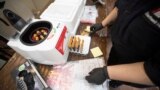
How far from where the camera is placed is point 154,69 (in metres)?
0.53

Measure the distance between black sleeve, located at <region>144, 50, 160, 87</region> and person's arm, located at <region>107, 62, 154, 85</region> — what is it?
0.08 ft

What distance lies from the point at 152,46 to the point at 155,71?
0.11 m

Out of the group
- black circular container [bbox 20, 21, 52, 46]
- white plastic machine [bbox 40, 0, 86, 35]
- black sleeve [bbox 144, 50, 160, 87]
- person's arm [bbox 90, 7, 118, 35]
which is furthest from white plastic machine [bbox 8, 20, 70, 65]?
black sleeve [bbox 144, 50, 160, 87]

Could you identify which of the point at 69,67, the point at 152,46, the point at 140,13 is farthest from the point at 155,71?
the point at 69,67

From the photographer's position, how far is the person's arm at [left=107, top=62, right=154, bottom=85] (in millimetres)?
587

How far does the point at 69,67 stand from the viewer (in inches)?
32.8

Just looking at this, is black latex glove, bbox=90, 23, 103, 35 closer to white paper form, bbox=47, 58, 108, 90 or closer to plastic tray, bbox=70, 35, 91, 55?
plastic tray, bbox=70, 35, 91, 55

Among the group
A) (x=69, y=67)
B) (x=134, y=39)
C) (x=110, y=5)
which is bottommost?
(x=110, y=5)

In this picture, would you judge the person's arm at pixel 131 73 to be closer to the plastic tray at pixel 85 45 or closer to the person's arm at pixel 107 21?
the plastic tray at pixel 85 45

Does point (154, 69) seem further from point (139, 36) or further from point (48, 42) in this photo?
point (48, 42)

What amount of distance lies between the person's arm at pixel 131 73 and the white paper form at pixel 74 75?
11 centimetres

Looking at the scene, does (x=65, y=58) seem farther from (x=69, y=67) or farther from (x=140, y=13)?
(x=140, y=13)

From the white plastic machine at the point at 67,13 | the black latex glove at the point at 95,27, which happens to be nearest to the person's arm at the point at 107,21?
the black latex glove at the point at 95,27

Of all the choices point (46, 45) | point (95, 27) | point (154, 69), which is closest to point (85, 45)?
point (95, 27)
